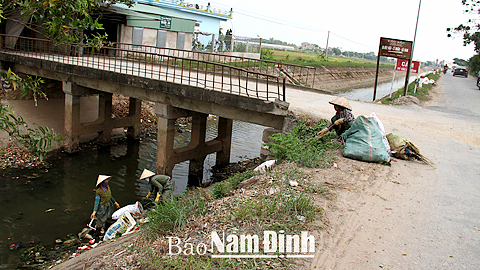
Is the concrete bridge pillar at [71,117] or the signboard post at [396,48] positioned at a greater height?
the signboard post at [396,48]

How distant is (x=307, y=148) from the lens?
8164 mm

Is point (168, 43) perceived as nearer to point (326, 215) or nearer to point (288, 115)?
→ point (288, 115)

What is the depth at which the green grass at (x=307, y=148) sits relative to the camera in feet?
24.5

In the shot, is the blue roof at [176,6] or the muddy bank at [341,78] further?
the muddy bank at [341,78]

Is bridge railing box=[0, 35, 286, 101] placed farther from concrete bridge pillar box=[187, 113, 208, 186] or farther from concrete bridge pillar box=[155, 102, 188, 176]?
concrete bridge pillar box=[187, 113, 208, 186]

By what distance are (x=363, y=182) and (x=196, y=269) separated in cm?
373

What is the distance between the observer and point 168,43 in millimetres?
27016

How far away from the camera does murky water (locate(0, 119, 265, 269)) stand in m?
8.27

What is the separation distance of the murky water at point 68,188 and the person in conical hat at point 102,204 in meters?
0.68

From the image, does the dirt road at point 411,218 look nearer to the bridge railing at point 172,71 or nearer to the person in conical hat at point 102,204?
the bridge railing at point 172,71

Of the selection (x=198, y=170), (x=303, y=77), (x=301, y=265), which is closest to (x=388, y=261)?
(x=301, y=265)


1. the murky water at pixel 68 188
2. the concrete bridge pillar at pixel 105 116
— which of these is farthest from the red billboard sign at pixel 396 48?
the concrete bridge pillar at pixel 105 116

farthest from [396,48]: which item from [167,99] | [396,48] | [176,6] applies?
[176,6]

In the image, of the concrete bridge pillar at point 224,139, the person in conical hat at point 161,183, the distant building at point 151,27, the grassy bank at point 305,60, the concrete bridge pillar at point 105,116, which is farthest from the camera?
the grassy bank at point 305,60
